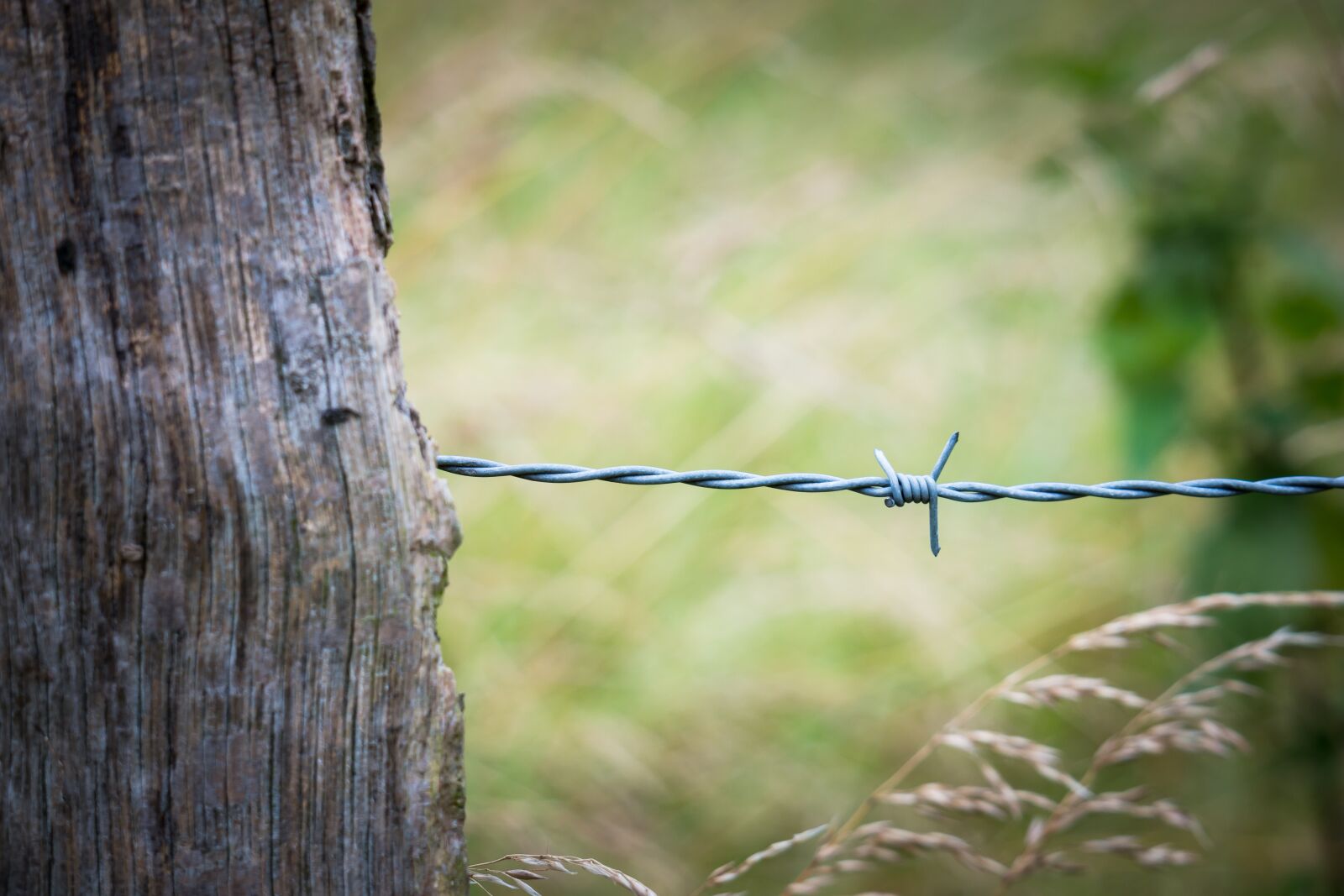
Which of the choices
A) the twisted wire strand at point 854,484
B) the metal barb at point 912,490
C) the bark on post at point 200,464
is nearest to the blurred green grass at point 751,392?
the twisted wire strand at point 854,484

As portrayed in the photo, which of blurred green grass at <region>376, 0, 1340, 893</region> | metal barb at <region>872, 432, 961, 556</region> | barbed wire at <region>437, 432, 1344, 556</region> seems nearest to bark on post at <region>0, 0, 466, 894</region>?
barbed wire at <region>437, 432, 1344, 556</region>

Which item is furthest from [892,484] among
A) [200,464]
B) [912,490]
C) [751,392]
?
[751,392]

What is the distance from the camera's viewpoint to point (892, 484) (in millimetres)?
1117

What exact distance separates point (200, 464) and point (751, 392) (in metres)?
2.75

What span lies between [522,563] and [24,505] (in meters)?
2.21

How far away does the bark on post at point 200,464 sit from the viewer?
2.47ft

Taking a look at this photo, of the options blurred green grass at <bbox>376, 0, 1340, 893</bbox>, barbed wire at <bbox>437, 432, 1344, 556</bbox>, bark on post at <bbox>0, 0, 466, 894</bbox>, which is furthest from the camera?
blurred green grass at <bbox>376, 0, 1340, 893</bbox>

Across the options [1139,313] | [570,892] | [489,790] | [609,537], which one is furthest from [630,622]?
[1139,313]

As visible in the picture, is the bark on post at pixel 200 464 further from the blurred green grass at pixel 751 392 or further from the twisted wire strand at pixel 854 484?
the blurred green grass at pixel 751 392

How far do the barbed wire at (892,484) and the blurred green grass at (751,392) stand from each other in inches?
49.0

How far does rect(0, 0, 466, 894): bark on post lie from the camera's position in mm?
752

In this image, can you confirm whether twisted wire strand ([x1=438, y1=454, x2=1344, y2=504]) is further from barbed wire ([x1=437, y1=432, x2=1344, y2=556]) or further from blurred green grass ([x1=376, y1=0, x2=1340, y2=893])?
blurred green grass ([x1=376, y1=0, x2=1340, y2=893])

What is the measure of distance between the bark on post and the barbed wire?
0.27m

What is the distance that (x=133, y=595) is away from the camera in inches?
30.7
